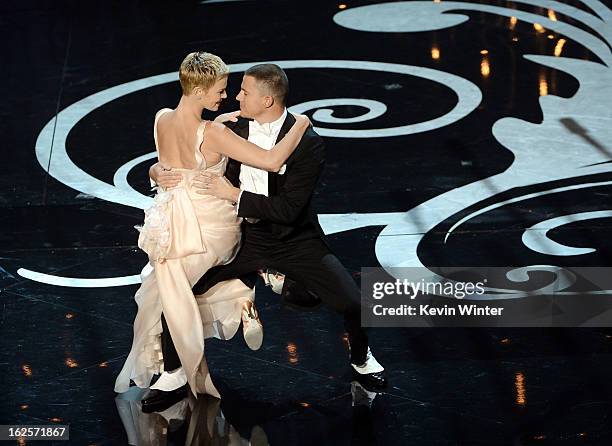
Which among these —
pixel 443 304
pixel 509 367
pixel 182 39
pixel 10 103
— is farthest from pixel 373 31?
pixel 509 367

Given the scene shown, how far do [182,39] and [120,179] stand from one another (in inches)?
112

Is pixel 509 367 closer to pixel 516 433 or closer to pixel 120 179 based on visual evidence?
pixel 516 433

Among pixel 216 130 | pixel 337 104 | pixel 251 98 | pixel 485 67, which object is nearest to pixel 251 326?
pixel 216 130

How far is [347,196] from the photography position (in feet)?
24.1

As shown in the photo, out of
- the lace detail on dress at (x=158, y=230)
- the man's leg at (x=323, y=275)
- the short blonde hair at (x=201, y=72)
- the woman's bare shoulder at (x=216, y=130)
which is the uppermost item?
the short blonde hair at (x=201, y=72)

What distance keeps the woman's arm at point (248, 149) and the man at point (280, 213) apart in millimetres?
68

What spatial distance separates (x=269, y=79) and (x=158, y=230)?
75cm

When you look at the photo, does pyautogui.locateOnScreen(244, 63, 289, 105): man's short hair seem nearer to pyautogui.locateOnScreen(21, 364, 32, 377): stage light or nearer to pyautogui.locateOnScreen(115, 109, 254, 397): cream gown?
pyautogui.locateOnScreen(115, 109, 254, 397): cream gown

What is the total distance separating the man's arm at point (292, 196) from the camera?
494 centimetres

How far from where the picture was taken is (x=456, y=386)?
5.20 meters

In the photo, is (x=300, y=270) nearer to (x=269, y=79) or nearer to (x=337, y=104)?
(x=269, y=79)

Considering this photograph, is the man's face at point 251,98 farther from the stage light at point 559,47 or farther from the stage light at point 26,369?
the stage light at point 559,47

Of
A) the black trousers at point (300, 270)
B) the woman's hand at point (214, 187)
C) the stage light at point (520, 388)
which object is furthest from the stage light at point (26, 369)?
the stage light at point (520, 388)

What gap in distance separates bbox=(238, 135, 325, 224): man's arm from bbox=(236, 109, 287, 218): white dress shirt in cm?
5
